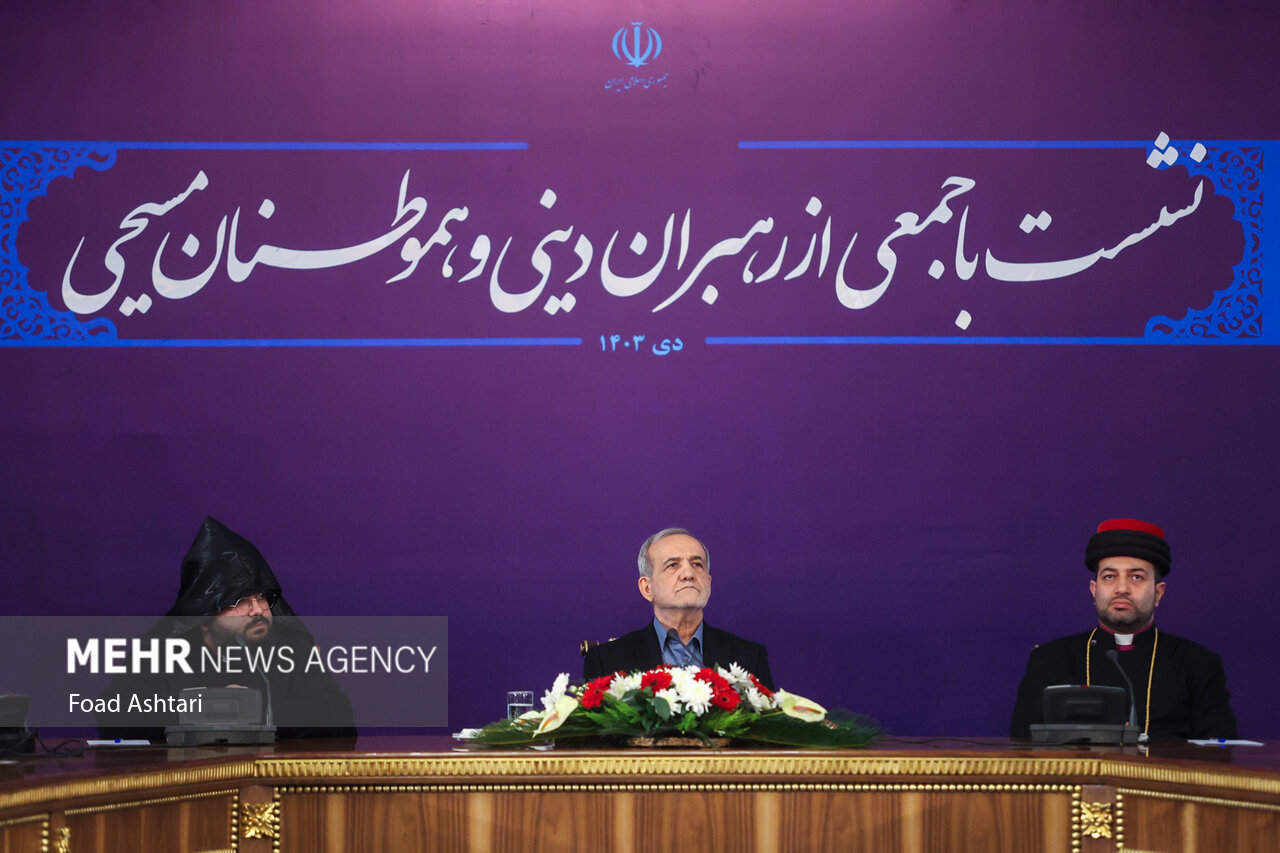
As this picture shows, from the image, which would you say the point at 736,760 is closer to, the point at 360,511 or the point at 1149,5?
the point at 360,511

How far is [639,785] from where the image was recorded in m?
3.05

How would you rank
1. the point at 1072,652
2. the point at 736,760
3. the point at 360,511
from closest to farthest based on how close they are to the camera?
the point at 736,760 → the point at 1072,652 → the point at 360,511

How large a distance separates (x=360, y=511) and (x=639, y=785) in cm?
178

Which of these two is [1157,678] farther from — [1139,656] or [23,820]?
[23,820]

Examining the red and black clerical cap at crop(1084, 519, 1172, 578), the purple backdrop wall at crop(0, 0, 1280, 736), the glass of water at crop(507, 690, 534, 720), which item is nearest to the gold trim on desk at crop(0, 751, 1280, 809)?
the glass of water at crop(507, 690, 534, 720)

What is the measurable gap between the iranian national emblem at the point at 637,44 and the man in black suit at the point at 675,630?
4.87 ft

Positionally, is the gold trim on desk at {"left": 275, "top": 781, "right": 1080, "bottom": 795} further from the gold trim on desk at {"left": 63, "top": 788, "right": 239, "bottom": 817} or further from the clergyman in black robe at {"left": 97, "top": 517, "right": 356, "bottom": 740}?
the clergyman in black robe at {"left": 97, "top": 517, "right": 356, "bottom": 740}

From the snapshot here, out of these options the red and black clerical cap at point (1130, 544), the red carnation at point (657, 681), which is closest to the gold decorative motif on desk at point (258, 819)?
the red carnation at point (657, 681)

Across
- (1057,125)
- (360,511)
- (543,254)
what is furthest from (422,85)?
(1057,125)

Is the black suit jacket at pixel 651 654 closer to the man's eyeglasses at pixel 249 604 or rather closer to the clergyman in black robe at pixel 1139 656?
the clergyman in black robe at pixel 1139 656

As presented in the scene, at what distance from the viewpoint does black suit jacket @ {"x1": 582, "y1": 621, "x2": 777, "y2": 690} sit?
4.16 metres

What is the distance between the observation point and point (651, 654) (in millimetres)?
4184

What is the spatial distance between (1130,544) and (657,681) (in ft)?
5.19

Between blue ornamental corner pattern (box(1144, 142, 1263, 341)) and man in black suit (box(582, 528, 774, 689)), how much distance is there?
1575 millimetres
